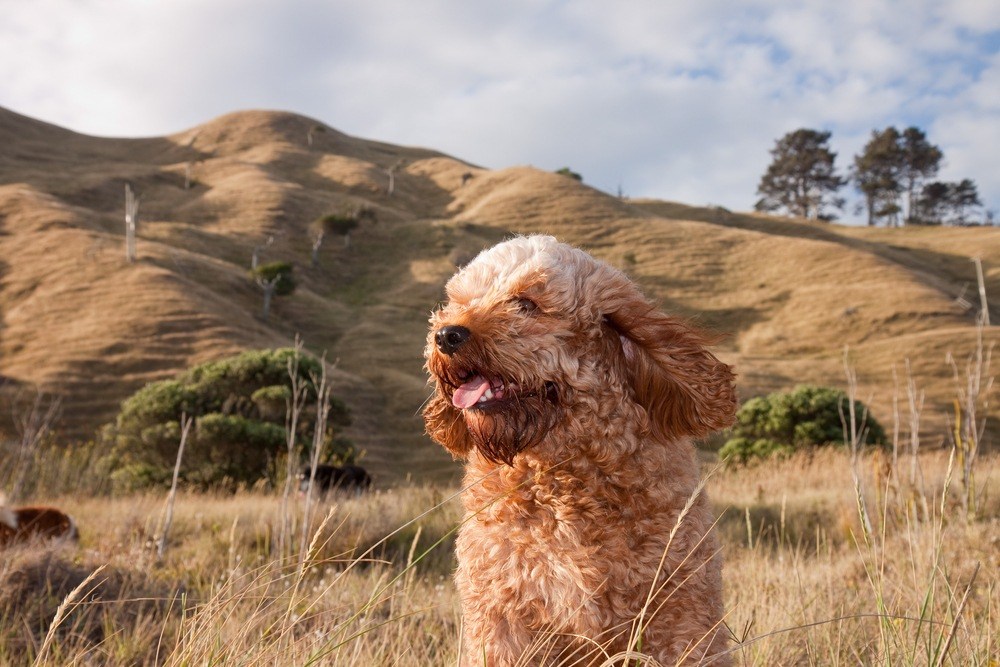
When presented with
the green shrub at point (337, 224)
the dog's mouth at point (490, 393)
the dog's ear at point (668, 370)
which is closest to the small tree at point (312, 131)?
the green shrub at point (337, 224)

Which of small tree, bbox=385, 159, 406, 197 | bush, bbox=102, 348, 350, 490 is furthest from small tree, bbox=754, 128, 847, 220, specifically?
bush, bbox=102, 348, 350, 490

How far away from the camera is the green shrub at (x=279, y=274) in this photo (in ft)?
158

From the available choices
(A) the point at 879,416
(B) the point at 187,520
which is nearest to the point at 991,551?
(B) the point at 187,520

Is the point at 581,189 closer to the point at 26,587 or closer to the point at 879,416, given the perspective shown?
the point at 879,416

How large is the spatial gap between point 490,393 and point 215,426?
18.5 metres

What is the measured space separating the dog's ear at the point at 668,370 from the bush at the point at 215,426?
51.9 feet

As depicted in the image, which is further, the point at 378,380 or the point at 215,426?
the point at 378,380

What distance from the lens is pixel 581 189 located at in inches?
3209

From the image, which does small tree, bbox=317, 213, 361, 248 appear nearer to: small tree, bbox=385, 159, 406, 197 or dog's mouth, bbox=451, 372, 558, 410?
small tree, bbox=385, 159, 406, 197

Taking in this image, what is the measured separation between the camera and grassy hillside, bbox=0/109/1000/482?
33.5 m

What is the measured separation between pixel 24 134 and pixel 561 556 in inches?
4199

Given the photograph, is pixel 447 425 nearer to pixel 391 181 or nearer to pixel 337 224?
pixel 337 224

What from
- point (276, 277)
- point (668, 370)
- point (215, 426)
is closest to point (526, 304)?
point (668, 370)

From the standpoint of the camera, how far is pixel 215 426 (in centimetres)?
1927
